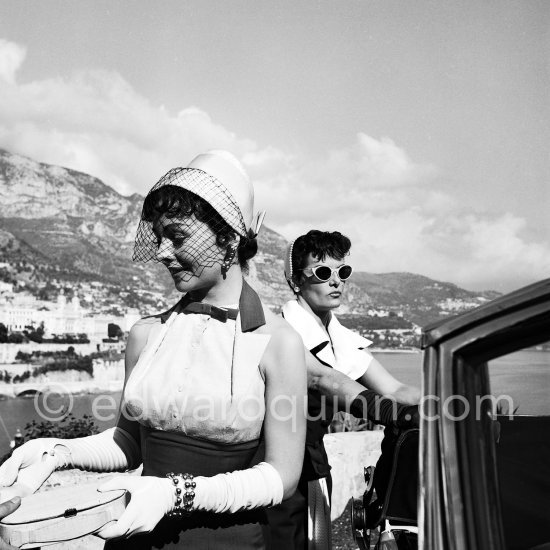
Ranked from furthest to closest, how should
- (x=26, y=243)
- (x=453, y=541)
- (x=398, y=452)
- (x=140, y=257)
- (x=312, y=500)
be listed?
1. (x=26, y=243)
2. (x=312, y=500)
3. (x=398, y=452)
4. (x=140, y=257)
5. (x=453, y=541)

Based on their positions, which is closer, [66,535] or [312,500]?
[66,535]

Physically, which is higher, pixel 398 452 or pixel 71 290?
pixel 71 290

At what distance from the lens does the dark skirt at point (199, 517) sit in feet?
5.52

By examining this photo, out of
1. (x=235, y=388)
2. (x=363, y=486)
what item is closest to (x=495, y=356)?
(x=235, y=388)

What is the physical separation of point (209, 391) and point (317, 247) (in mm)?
1582

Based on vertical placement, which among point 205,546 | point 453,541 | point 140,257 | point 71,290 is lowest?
point 205,546

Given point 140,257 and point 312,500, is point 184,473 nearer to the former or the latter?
point 140,257

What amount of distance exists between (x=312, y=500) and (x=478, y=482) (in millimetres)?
1586

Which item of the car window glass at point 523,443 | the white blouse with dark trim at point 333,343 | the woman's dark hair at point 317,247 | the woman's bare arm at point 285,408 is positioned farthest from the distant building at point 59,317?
the car window glass at point 523,443

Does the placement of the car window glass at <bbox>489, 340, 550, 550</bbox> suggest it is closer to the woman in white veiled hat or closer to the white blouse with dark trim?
the woman in white veiled hat

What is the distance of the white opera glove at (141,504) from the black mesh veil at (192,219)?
0.53 m

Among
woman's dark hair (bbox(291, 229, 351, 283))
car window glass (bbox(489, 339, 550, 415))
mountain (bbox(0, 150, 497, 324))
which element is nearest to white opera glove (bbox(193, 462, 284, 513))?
car window glass (bbox(489, 339, 550, 415))

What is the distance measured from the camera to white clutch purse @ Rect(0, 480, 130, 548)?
4.48 ft

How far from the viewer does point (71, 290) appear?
195ft
